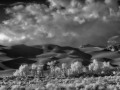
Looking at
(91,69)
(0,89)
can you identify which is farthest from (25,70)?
(0,89)

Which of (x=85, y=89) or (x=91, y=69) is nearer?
(x=85, y=89)

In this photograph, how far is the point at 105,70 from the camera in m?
182

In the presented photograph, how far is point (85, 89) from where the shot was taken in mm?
25531

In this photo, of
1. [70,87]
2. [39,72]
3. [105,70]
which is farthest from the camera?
[105,70]

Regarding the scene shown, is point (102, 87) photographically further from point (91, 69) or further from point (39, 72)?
point (91, 69)

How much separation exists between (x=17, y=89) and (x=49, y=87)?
396cm

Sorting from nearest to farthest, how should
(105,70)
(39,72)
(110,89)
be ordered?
1. (110,89)
2. (39,72)
3. (105,70)

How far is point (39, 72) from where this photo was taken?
539 feet

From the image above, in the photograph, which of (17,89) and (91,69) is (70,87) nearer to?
(17,89)

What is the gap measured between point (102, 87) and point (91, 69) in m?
165

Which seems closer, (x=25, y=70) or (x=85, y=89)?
(x=85, y=89)

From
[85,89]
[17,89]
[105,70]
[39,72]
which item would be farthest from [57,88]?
[105,70]

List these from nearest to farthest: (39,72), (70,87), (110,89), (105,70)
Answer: (110,89)
(70,87)
(39,72)
(105,70)

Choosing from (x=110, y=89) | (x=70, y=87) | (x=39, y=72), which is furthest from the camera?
(x=39, y=72)
